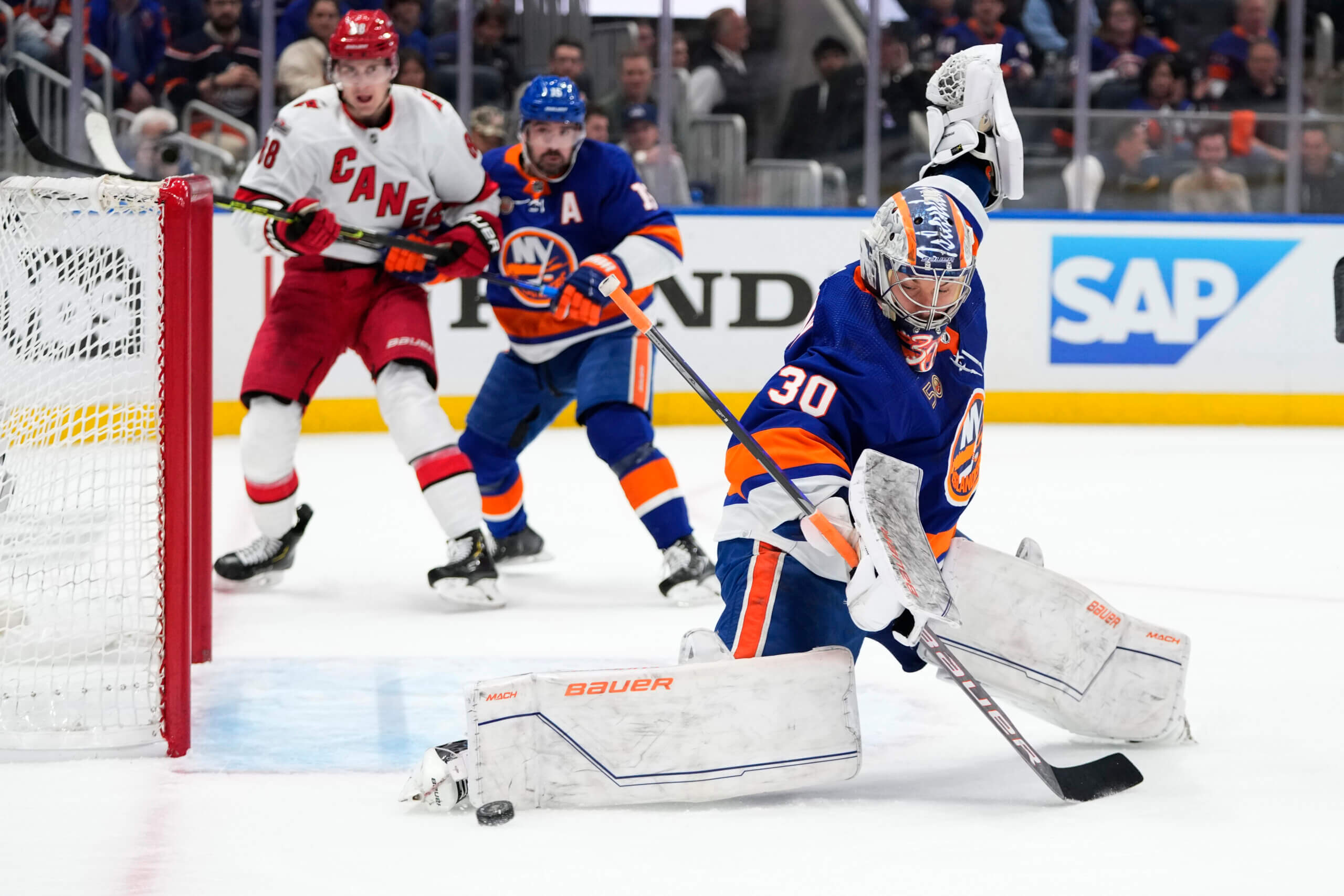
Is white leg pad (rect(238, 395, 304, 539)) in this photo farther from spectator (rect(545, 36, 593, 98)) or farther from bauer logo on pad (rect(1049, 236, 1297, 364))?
bauer logo on pad (rect(1049, 236, 1297, 364))

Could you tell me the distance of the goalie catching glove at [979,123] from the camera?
2559mm

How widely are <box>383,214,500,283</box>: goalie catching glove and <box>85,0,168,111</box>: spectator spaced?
9.88 feet

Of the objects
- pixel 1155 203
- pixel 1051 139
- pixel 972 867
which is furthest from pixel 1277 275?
pixel 972 867

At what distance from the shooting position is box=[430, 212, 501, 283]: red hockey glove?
3594mm

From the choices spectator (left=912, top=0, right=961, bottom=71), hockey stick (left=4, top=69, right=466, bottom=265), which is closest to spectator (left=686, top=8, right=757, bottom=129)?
spectator (left=912, top=0, right=961, bottom=71)

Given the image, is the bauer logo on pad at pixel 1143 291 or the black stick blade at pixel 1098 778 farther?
the bauer logo on pad at pixel 1143 291

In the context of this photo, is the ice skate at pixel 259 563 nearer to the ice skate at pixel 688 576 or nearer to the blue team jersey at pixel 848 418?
the ice skate at pixel 688 576

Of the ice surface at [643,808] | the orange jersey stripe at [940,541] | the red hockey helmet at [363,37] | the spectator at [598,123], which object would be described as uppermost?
the spectator at [598,123]

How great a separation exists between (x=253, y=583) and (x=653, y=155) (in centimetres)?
348

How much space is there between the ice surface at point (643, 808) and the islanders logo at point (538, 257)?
2.37 feet

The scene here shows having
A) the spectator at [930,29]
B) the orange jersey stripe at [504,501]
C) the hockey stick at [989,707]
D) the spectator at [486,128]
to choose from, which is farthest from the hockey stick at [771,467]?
the spectator at [930,29]

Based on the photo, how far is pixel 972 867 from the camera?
1.93 meters

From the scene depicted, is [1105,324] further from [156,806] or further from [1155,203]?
[156,806]

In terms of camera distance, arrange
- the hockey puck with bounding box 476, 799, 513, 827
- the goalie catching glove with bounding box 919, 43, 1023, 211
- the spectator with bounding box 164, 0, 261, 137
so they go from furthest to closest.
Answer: the spectator with bounding box 164, 0, 261, 137 < the goalie catching glove with bounding box 919, 43, 1023, 211 < the hockey puck with bounding box 476, 799, 513, 827
